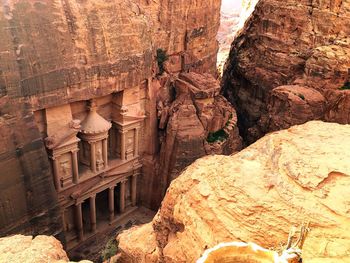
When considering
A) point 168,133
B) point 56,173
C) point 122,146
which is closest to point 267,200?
point 56,173

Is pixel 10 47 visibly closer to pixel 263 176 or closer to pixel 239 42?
pixel 263 176

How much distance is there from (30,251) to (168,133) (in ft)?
34.1

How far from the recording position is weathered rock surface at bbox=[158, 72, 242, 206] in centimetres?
1605

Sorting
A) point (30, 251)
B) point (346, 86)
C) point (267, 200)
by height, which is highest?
point (267, 200)

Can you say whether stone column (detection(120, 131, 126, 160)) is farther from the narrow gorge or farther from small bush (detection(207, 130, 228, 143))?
small bush (detection(207, 130, 228, 143))

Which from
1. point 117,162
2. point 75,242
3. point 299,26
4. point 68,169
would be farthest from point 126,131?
point 299,26

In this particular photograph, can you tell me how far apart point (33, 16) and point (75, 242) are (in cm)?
931

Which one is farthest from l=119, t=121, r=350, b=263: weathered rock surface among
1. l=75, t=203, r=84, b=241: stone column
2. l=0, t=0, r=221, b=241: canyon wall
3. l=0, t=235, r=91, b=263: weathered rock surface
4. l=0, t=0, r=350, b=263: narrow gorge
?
l=75, t=203, r=84, b=241: stone column

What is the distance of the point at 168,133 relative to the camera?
53.4ft

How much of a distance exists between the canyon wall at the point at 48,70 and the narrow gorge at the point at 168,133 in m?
0.04

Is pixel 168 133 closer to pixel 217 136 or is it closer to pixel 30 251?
pixel 217 136

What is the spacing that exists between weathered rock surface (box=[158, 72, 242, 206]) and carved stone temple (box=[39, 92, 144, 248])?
54.0 inches

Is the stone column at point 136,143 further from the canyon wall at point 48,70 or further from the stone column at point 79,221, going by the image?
the stone column at point 79,221

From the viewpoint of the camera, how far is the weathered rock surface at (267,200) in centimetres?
506
